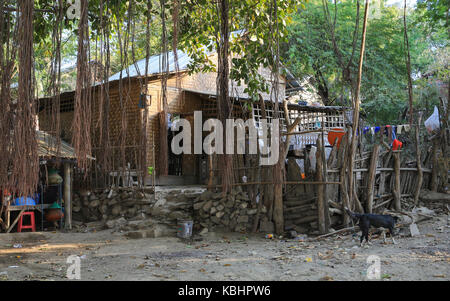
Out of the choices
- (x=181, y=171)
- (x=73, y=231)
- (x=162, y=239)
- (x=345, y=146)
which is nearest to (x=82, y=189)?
(x=73, y=231)

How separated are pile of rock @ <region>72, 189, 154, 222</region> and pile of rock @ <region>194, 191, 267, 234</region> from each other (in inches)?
71.5

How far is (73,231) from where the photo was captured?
10273 mm

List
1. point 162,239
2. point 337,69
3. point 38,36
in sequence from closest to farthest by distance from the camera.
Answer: point 38,36, point 162,239, point 337,69

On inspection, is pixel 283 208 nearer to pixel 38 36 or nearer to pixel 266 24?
pixel 266 24

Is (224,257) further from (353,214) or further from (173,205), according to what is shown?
(173,205)

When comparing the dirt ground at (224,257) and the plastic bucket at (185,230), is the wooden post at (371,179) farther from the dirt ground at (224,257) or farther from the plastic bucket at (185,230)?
the plastic bucket at (185,230)

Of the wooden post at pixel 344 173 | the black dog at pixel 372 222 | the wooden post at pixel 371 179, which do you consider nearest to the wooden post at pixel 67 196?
the wooden post at pixel 344 173

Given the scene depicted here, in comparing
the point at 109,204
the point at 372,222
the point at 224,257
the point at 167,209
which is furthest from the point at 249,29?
the point at 109,204

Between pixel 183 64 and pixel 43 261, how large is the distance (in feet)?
29.3

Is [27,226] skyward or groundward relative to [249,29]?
groundward

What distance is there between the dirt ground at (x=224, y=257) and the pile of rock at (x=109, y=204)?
5.50 ft

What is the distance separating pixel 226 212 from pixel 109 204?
390cm

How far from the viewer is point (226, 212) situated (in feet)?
31.5

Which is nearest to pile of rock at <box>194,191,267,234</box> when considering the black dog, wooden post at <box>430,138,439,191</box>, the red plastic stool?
the black dog
